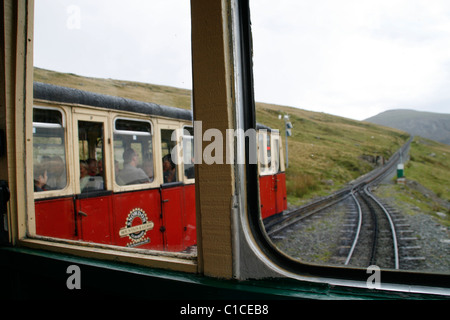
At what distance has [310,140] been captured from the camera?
896 inches

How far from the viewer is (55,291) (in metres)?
1.75

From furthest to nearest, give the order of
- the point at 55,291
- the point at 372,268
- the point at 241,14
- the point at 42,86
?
the point at 42,86, the point at 55,291, the point at 241,14, the point at 372,268

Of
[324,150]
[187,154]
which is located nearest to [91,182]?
[187,154]

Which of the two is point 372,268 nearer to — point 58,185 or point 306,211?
point 58,185

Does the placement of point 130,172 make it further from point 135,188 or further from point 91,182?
point 91,182

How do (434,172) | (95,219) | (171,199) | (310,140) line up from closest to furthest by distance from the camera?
1. (95,219)
2. (171,199)
3. (310,140)
4. (434,172)

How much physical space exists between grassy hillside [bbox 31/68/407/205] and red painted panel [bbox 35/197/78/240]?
4.60ft

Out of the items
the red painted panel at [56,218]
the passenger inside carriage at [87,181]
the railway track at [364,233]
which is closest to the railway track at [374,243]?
the railway track at [364,233]

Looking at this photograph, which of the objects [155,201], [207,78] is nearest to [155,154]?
[155,201]

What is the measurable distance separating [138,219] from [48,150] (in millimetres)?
1614

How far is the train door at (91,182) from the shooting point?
4051mm

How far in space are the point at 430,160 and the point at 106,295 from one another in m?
30.4

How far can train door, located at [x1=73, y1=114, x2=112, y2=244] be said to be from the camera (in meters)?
4.05

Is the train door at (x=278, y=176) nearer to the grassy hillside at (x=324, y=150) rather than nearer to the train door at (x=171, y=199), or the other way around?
the grassy hillside at (x=324, y=150)
